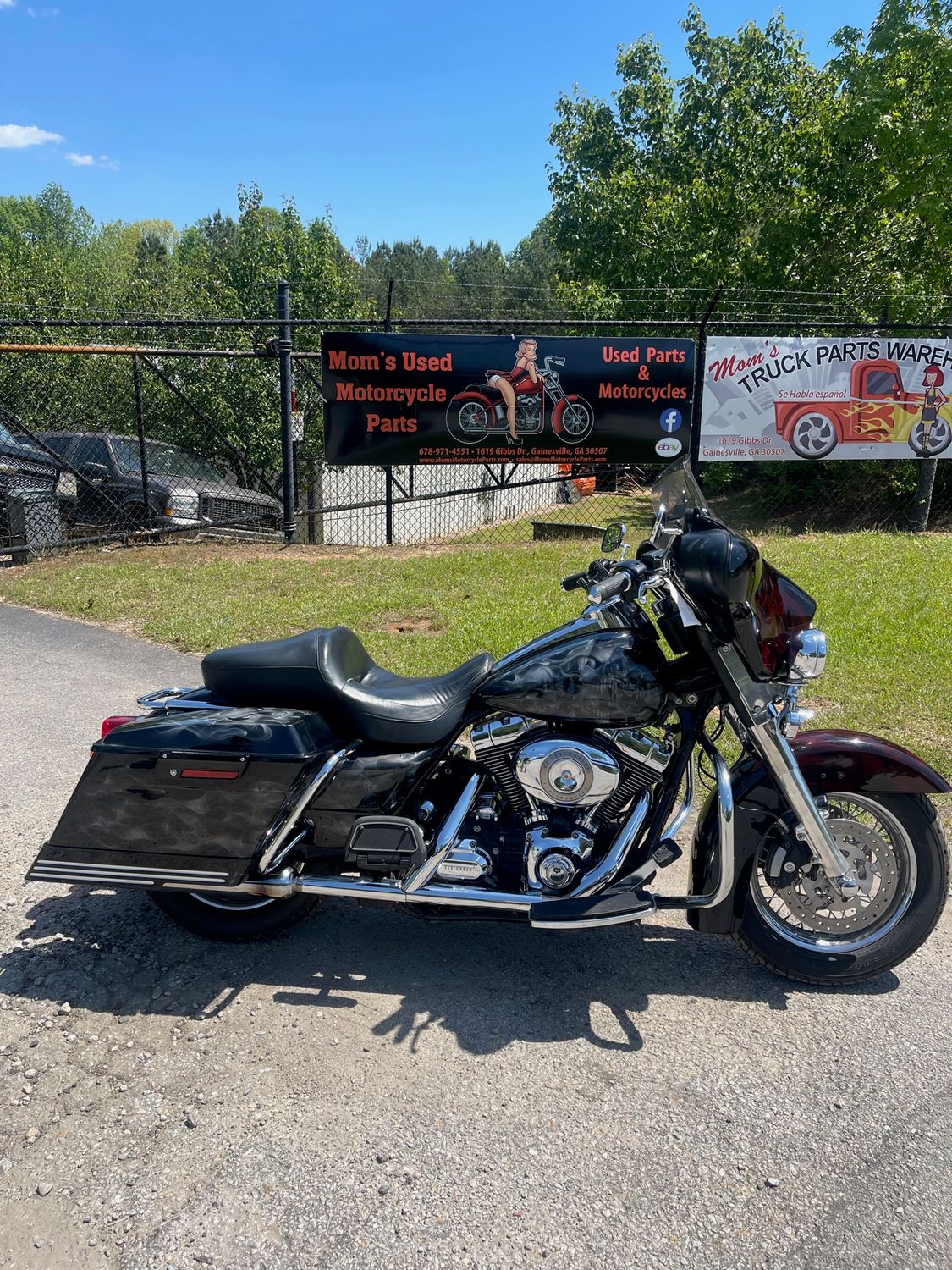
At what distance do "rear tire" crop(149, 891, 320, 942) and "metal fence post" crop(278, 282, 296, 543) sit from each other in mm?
7212

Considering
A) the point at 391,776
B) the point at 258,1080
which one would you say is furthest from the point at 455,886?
the point at 258,1080

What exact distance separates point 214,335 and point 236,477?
4243 millimetres

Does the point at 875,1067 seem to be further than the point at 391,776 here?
No

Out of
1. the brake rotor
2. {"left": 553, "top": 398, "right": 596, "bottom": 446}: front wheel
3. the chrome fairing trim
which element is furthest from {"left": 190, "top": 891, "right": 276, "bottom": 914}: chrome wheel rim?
{"left": 553, "top": 398, "right": 596, "bottom": 446}: front wheel

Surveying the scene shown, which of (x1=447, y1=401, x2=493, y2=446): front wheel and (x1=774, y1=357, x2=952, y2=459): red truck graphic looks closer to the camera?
(x1=447, y1=401, x2=493, y2=446): front wheel

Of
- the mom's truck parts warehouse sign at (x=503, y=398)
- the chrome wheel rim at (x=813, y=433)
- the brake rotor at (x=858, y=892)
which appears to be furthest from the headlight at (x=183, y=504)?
the brake rotor at (x=858, y=892)

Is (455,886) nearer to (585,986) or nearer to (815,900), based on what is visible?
(585,986)

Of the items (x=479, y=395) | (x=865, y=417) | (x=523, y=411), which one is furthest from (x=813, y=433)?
(x=479, y=395)

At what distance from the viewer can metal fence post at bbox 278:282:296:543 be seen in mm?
9539

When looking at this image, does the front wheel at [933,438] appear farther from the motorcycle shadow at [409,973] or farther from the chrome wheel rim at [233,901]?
the chrome wheel rim at [233,901]

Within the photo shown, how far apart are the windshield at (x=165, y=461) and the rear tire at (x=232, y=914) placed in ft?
30.2

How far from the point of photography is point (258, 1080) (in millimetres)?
2629

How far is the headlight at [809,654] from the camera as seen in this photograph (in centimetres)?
271

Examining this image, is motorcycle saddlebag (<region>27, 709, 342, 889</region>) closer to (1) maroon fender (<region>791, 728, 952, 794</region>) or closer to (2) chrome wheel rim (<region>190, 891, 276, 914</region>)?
(2) chrome wheel rim (<region>190, 891, 276, 914</region>)
